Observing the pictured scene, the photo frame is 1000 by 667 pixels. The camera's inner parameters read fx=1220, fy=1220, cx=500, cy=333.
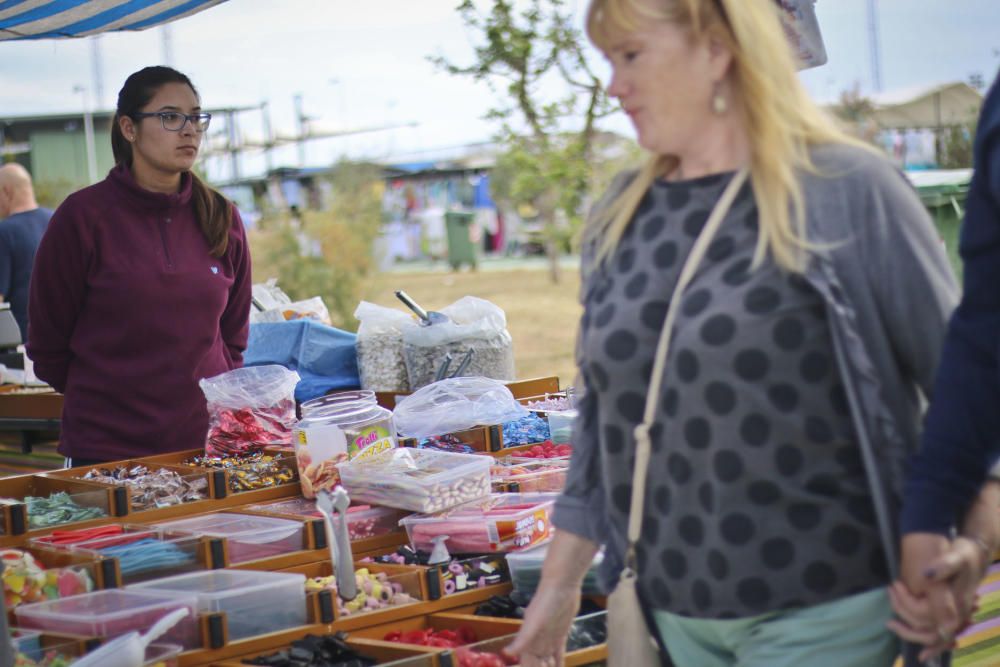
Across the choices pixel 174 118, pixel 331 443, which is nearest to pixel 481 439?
pixel 331 443

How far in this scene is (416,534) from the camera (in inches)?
107

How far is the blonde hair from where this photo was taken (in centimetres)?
140

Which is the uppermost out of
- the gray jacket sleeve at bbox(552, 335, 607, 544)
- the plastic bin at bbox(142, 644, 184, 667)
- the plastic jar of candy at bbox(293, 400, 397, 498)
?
the gray jacket sleeve at bbox(552, 335, 607, 544)

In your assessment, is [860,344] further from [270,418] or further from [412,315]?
[412,315]

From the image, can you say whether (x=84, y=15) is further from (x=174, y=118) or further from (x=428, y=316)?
(x=428, y=316)

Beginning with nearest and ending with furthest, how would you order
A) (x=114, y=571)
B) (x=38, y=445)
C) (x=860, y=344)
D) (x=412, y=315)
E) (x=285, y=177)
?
1. (x=860, y=344)
2. (x=114, y=571)
3. (x=412, y=315)
4. (x=38, y=445)
5. (x=285, y=177)

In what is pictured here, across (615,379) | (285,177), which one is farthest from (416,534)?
(285,177)

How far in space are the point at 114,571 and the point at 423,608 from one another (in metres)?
0.60

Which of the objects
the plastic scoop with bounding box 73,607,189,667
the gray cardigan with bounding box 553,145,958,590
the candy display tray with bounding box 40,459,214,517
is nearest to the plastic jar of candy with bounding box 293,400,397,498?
the candy display tray with bounding box 40,459,214,517

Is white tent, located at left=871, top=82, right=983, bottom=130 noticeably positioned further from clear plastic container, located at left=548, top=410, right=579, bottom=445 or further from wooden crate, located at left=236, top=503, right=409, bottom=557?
wooden crate, located at left=236, top=503, right=409, bottom=557

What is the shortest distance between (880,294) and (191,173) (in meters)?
2.41

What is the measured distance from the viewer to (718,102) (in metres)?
1.49

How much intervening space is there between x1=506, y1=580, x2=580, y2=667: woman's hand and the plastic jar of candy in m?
1.37

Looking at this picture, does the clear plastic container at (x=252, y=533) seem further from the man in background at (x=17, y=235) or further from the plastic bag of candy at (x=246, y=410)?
the man in background at (x=17, y=235)
